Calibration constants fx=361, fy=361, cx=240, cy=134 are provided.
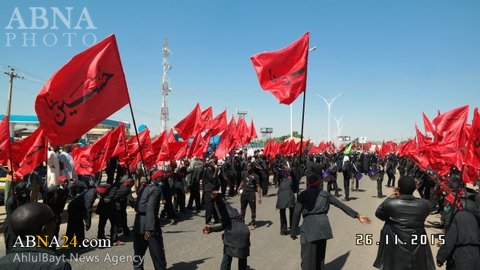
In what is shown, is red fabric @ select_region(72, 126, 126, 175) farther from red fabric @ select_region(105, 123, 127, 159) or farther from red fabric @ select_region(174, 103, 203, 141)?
red fabric @ select_region(174, 103, 203, 141)

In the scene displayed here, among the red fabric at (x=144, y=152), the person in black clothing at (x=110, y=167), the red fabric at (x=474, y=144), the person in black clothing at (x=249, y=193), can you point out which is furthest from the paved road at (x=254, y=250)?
the person in black clothing at (x=110, y=167)

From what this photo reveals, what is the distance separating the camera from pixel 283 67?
272 inches

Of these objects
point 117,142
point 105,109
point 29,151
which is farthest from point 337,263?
point 117,142

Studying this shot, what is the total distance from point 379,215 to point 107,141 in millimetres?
8292

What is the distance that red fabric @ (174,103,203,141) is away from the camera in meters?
13.9

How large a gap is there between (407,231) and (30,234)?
3943mm

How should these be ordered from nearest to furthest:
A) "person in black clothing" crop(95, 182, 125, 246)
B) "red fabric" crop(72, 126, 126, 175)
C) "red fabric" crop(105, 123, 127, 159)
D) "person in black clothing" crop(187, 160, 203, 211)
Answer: "person in black clothing" crop(95, 182, 125, 246)
"red fabric" crop(72, 126, 126, 175)
"red fabric" crop(105, 123, 127, 159)
"person in black clothing" crop(187, 160, 203, 211)

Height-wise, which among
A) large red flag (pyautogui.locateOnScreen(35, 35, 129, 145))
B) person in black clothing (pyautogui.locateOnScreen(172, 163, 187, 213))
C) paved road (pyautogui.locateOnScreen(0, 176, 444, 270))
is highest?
large red flag (pyautogui.locateOnScreen(35, 35, 129, 145))

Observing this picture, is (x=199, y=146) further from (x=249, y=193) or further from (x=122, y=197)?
(x=122, y=197)

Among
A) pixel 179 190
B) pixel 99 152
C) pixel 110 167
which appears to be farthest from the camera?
pixel 110 167

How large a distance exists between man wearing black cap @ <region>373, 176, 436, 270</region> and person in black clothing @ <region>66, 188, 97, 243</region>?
6253 millimetres

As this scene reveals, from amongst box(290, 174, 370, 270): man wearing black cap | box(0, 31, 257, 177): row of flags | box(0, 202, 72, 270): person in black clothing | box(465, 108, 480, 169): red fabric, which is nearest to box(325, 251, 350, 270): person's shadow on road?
box(290, 174, 370, 270): man wearing black cap

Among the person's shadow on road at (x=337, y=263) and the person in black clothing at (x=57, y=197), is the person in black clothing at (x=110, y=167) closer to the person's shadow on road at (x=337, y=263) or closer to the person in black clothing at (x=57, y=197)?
the person in black clothing at (x=57, y=197)

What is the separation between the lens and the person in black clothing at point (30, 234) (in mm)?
2322
